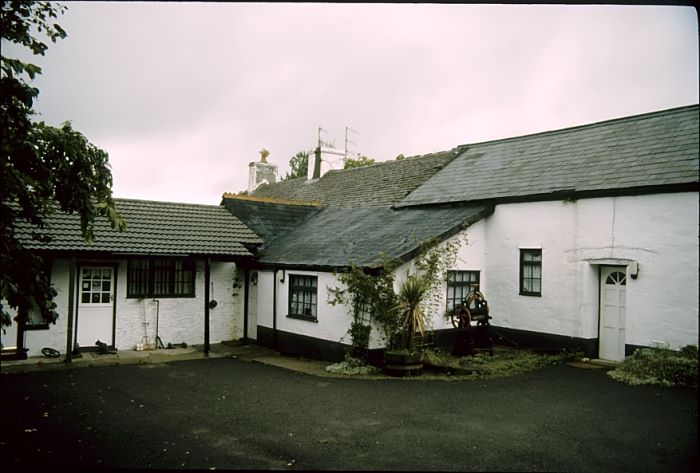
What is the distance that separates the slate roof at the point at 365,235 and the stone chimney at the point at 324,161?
7.92 meters

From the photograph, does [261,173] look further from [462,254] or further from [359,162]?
[462,254]

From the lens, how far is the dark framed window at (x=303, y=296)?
1311 cm

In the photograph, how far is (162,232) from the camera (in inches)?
552

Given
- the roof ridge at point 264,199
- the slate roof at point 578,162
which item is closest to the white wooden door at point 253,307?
the roof ridge at point 264,199

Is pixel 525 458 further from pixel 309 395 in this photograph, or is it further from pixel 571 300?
pixel 571 300

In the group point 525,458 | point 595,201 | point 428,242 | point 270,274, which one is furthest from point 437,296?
point 525,458

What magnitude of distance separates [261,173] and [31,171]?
86.5 feet

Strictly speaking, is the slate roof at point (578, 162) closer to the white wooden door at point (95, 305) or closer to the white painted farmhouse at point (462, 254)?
the white painted farmhouse at point (462, 254)

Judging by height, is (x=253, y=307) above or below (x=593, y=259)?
below

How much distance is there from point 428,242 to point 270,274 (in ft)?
17.4

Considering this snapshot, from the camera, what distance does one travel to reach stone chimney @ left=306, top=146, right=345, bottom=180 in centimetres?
2477

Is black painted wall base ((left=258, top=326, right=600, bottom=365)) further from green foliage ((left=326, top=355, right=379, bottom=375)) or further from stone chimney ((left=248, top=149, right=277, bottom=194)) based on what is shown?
stone chimney ((left=248, top=149, right=277, bottom=194))

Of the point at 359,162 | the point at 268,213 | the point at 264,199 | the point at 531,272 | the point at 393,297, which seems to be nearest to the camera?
the point at 393,297

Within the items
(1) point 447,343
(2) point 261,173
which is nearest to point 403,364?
(1) point 447,343
